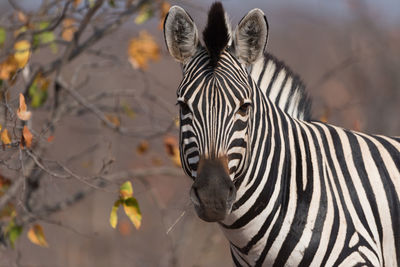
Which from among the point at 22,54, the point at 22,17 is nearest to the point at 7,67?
the point at 22,54

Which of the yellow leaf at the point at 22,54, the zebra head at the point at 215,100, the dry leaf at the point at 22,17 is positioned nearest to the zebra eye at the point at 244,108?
the zebra head at the point at 215,100

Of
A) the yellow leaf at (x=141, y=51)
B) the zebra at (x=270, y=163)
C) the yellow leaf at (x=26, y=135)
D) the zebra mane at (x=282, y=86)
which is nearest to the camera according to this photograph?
the zebra at (x=270, y=163)

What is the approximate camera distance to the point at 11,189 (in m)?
5.43

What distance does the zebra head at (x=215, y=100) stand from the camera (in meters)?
3.16

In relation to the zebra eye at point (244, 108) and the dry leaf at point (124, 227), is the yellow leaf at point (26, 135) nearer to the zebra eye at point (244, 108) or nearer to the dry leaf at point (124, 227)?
the zebra eye at point (244, 108)

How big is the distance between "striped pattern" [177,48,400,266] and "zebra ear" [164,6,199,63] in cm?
7

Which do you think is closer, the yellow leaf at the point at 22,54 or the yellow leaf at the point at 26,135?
the yellow leaf at the point at 26,135

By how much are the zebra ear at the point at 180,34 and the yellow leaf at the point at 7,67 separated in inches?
74.4

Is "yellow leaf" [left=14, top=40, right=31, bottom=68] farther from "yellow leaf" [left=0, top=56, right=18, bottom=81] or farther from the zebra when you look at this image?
the zebra

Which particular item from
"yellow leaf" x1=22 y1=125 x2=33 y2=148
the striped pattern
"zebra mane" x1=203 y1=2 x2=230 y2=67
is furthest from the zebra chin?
"yellow leaf" x1=22 y1=125 x2=33 y2=148

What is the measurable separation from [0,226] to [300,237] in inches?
118

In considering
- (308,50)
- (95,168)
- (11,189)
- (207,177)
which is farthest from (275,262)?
(308,50)

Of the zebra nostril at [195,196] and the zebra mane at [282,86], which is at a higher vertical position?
the zebra mane at [282,86]

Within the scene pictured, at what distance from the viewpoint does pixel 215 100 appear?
3359 millimetres
